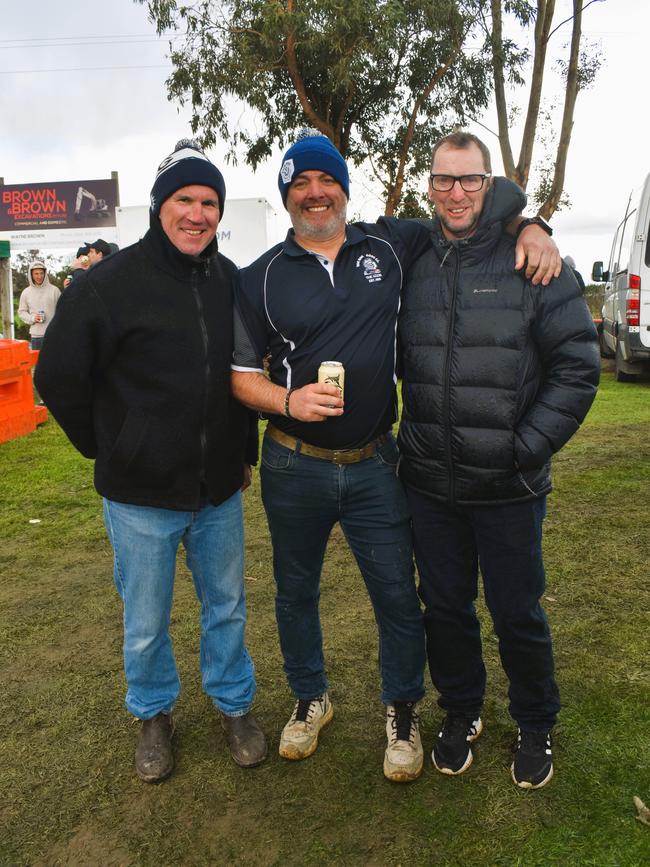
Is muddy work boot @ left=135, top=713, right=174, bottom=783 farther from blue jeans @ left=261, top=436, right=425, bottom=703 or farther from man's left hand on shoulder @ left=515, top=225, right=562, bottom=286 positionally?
man's left hand on shoulder @ left=515, top=225, right=562, bottom=286

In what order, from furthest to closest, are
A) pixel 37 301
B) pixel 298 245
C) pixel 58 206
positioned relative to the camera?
pixel 58 206 < pixel 37 301 < pixel 298 245

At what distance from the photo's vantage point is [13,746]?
304 cm

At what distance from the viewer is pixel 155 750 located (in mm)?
2873

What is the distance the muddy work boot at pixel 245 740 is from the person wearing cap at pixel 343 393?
9 cm

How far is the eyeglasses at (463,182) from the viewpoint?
2568mm

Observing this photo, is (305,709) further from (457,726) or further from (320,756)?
(457,726)

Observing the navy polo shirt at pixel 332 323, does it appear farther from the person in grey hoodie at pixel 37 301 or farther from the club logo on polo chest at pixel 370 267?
the person in grey hoodie at pixel 37 301

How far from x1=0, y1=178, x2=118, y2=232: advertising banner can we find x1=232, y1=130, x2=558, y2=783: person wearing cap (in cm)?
2279

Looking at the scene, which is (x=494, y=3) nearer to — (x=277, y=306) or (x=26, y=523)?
(x=26, y=523)

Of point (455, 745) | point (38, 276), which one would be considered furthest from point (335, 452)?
point (38, 276)

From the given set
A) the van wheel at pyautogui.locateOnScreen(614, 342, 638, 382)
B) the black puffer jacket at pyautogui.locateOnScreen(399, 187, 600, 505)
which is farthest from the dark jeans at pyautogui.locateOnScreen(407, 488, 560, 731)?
the van wheel at pyautogui.locateOnScreen(614, 342, 638, 382)

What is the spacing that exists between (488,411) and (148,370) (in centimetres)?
116

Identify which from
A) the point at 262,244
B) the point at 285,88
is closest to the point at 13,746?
the point at 262,244

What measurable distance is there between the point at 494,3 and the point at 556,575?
17266 mm
